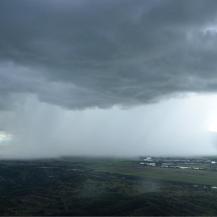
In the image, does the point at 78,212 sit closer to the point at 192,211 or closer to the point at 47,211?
the point at 47,211

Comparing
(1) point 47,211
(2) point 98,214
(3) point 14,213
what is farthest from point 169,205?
(3) point 14,213

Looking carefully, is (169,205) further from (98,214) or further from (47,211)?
(47,211)

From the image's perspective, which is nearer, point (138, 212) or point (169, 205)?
point (138, 212)

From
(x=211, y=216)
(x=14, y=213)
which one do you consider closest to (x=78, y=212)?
(x=14, y=213)

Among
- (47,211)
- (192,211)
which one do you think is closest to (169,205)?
(192,211)

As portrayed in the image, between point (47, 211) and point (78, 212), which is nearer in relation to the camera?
point (78, 212)

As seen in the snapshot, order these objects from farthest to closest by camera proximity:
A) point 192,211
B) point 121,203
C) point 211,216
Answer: point 121,203, point 192,211, point 211,216

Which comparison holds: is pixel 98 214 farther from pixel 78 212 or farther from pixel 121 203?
pixel 121 203

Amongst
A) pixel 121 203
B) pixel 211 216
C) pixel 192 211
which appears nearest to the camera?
pixel 211 216
